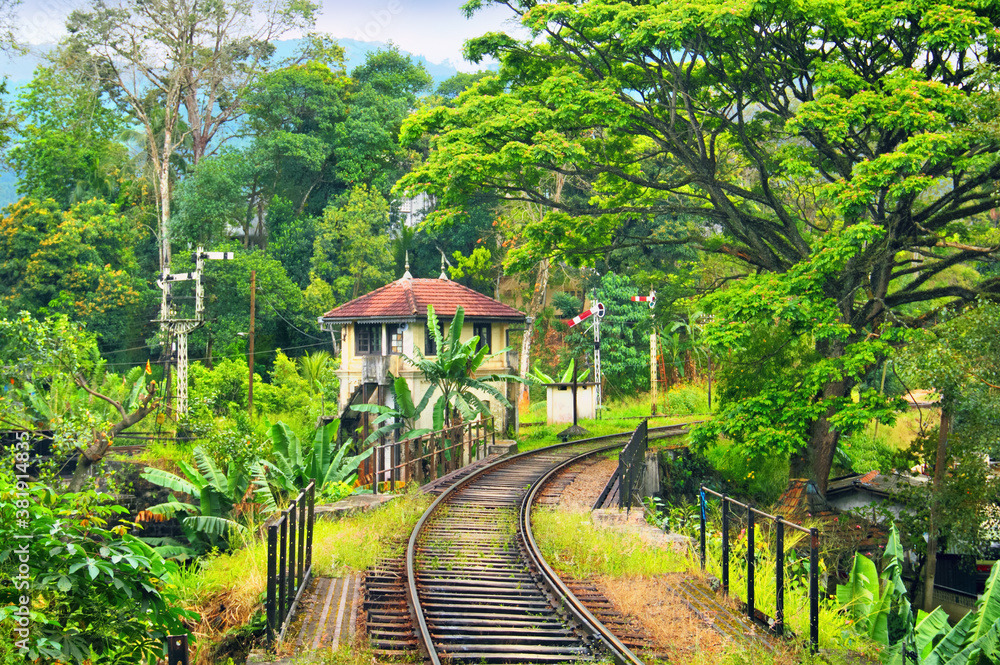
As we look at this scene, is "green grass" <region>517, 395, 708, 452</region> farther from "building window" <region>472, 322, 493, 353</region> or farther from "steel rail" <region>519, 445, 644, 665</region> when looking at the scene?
"steel rail" <region>519, 445, 644, 665</region>

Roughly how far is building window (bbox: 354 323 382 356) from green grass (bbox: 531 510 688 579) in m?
18.0

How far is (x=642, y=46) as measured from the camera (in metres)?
17.0

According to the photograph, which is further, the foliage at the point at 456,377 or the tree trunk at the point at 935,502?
the foliage at the point at 456,377

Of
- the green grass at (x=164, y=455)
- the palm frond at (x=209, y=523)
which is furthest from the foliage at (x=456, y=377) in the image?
the green grass at (x=164, y=455)

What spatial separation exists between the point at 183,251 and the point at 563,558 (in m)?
37.7

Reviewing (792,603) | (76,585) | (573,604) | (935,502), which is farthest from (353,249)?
(76,585)

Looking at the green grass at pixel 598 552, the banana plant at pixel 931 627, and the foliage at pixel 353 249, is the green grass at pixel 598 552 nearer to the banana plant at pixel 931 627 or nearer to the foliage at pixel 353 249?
the banana plant at pixel 931 627

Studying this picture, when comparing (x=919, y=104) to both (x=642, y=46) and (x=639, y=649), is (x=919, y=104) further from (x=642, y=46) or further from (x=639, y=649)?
(x=639, y=649)

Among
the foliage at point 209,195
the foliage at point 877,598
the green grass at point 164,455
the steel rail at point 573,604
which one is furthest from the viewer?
the foliage at point 209,195

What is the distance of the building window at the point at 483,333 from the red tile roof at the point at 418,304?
582 mm

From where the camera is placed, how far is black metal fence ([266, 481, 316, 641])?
759cm

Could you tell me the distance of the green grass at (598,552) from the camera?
10625 mm

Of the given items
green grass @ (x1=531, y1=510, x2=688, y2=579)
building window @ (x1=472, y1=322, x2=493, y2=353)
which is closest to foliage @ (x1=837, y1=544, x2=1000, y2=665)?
green grass @ (x1=531, y1=510, x2=688, y2=579)

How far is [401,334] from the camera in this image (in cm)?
2977
